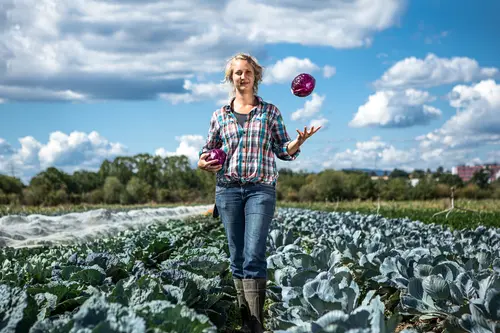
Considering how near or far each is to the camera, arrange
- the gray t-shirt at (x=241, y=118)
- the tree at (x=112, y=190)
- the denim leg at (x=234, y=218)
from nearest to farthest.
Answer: the denim leg at (x=234, y=218), the gray t-shirt at (x=241, y=118), the tree at (x=112, y=190)

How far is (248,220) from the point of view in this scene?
3.53m

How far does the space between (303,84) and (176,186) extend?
42.7 m

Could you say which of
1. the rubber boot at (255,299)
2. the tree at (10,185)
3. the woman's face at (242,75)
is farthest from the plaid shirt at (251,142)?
the tree at (10,185)

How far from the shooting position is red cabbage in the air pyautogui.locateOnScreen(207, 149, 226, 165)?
3.56m

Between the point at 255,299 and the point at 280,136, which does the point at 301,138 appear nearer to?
the point at 280,136

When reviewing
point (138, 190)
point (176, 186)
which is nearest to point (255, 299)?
point (138, 190)

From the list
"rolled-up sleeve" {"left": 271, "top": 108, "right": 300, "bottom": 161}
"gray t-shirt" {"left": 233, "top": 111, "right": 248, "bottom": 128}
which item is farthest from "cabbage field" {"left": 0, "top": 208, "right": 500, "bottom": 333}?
"gray t-shirt" {"left": 233, "top": 111, "right": 248, "bottom": 128}

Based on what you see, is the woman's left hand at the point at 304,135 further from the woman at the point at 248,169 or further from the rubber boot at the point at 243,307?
the rubber boot at the point at 243,307

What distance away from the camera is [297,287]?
3590mm

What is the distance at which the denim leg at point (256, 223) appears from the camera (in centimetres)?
349

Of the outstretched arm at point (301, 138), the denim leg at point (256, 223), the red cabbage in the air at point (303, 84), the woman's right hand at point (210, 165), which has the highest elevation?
the red cabbage in the air at point (303, 84)

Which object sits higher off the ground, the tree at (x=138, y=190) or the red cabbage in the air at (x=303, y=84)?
the red cabbage in the air at (x=303, y=84)

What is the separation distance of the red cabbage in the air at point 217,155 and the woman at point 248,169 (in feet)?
0.12

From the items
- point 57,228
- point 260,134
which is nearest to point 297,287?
point 260,134
